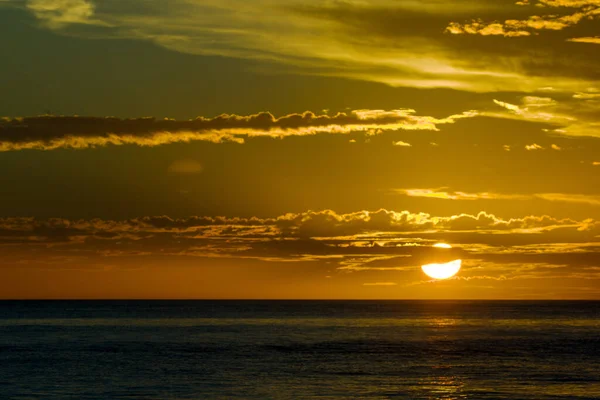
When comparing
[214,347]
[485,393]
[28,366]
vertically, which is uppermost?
[214,347]

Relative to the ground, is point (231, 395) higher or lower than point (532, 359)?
lower

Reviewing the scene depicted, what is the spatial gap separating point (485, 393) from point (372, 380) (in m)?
10.1

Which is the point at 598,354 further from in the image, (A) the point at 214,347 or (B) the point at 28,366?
(B) the point at 28,366

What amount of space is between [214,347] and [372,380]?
131 ft

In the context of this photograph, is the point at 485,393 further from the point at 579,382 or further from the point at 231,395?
the point at 231,395

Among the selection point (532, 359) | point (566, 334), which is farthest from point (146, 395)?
point (566, 334)

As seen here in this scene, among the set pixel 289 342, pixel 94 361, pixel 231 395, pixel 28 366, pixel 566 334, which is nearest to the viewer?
pixel 231 395

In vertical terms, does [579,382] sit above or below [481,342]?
below

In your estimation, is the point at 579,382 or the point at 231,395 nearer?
the point at 231,395

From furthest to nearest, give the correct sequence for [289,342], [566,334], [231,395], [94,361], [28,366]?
[566,334] → [289,342] → [94,361] → [28,366] → [231,395]

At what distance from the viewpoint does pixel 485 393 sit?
5816 centimetres

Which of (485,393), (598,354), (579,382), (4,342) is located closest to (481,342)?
(598,354)

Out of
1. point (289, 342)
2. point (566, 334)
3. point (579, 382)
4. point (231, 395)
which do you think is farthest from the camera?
point (566, 334)

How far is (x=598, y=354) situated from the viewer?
9219 cm
